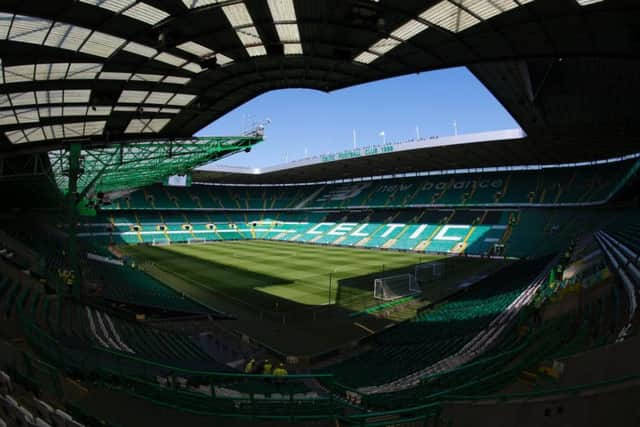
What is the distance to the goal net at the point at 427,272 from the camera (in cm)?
2414

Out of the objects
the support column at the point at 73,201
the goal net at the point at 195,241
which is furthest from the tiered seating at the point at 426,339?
the goal net at the point at 195,241

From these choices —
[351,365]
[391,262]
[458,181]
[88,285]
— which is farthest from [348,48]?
[458,181]

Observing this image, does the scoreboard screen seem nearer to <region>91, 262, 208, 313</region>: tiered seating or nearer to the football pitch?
the football pitch

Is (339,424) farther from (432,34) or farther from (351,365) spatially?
(432,34)

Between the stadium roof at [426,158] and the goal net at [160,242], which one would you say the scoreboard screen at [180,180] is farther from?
the goal net at [160,242]

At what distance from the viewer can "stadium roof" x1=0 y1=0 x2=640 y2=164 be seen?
7.07 m

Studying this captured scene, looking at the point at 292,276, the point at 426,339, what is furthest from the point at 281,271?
the point at 426,339

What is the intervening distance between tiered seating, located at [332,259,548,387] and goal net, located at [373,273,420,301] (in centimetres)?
281

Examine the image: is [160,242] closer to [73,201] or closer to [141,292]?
[141,292]

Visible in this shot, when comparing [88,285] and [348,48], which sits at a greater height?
[348,48]

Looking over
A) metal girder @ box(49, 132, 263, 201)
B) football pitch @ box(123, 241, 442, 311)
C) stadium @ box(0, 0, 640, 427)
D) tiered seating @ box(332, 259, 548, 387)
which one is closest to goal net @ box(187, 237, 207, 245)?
football pitch @ box(123, 241, 442, 311)

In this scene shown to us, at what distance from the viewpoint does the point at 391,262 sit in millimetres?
32875

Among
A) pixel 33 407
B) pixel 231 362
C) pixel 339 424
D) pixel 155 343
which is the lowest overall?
pixel 231 362

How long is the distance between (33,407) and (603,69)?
19.0 meters
